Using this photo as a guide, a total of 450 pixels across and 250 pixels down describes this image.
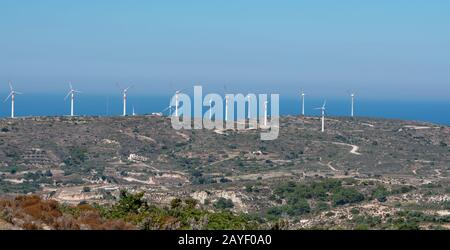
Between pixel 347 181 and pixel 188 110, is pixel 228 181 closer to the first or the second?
pixel 347 181

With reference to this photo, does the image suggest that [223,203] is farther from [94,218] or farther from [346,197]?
[94,218]

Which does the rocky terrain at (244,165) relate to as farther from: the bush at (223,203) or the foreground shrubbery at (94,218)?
the foreground shrubbery at (94,218)

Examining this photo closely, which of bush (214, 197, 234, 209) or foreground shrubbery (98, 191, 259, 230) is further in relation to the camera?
bush (214, 197, 234, 209)

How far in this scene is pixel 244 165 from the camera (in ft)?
288

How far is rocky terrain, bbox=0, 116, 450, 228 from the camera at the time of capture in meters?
57.2

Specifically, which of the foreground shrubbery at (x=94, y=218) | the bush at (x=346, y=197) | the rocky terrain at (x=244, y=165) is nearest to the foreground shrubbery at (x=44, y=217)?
the foreground shrubbery at (x=94, y=218)

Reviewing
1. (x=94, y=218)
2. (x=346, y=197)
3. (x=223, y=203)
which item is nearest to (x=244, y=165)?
(x=223, y=203)

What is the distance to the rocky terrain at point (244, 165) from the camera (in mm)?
57250

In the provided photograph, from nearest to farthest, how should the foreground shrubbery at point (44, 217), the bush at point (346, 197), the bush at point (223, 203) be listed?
the foreground shrubbery at point (44, 217), the bush at point (223, 203), the bush at point (346, 197)

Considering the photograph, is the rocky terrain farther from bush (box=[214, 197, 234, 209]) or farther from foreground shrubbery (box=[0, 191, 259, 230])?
foreground shrubbery (box=[0, 191, 259, 230])

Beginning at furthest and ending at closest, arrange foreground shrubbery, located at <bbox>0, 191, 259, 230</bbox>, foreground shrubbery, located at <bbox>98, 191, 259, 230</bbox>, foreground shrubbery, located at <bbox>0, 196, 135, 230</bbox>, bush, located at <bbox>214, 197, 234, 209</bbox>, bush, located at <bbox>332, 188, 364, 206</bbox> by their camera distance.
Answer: bush, located at <bbox>332, 188, 364, 206</bbox>, bush, located at <bbox>214, 197, 234, 209</bbox>, foreground shrubbery, located at <bbox>98, 191, 259, 230</bbox>, foreground shrubbery, located at <bbox>0, 191, 259, 230</bbox>, foreground shrubbery, located at <bbox>0, 196, 135, 230</bbox>

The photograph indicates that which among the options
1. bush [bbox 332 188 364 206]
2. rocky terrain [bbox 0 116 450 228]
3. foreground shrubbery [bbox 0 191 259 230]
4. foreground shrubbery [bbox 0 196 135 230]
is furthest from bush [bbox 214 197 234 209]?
foreground shrubbery [bbox 0 196 135 230]

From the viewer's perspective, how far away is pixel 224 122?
110m
